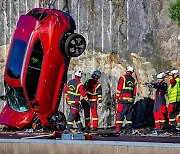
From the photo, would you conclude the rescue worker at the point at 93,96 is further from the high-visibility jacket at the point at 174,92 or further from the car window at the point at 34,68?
the car window at the point at 34,68

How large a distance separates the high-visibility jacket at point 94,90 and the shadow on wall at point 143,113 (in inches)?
72.2

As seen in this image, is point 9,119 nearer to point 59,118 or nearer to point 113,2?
point 59,118

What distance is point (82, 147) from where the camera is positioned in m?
11.1

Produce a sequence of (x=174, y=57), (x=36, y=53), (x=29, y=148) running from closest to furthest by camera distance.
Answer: (x=29, y=148) < (x=36, y=53) < (x=174, y=57)

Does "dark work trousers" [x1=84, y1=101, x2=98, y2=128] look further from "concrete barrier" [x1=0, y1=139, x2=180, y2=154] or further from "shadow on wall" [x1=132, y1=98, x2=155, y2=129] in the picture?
"concrete barrier" [x1=0, y1=139, x2=180, y2=154]

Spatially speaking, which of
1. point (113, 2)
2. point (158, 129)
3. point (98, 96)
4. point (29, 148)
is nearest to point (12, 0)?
point (113, 2)

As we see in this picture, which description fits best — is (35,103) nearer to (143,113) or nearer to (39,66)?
(39,66)

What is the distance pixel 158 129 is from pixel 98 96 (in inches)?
66.8

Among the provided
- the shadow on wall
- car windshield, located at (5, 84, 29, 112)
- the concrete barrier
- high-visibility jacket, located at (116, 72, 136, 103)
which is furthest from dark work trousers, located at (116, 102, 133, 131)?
the concrete barrier

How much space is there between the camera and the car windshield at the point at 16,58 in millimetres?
15867

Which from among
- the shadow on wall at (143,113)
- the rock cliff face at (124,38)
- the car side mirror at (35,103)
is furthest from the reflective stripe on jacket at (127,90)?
the rock cliff face at (124,38)

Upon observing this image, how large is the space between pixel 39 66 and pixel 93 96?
2.10m

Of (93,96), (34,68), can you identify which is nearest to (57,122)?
(34,68)

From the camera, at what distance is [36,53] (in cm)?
1579
